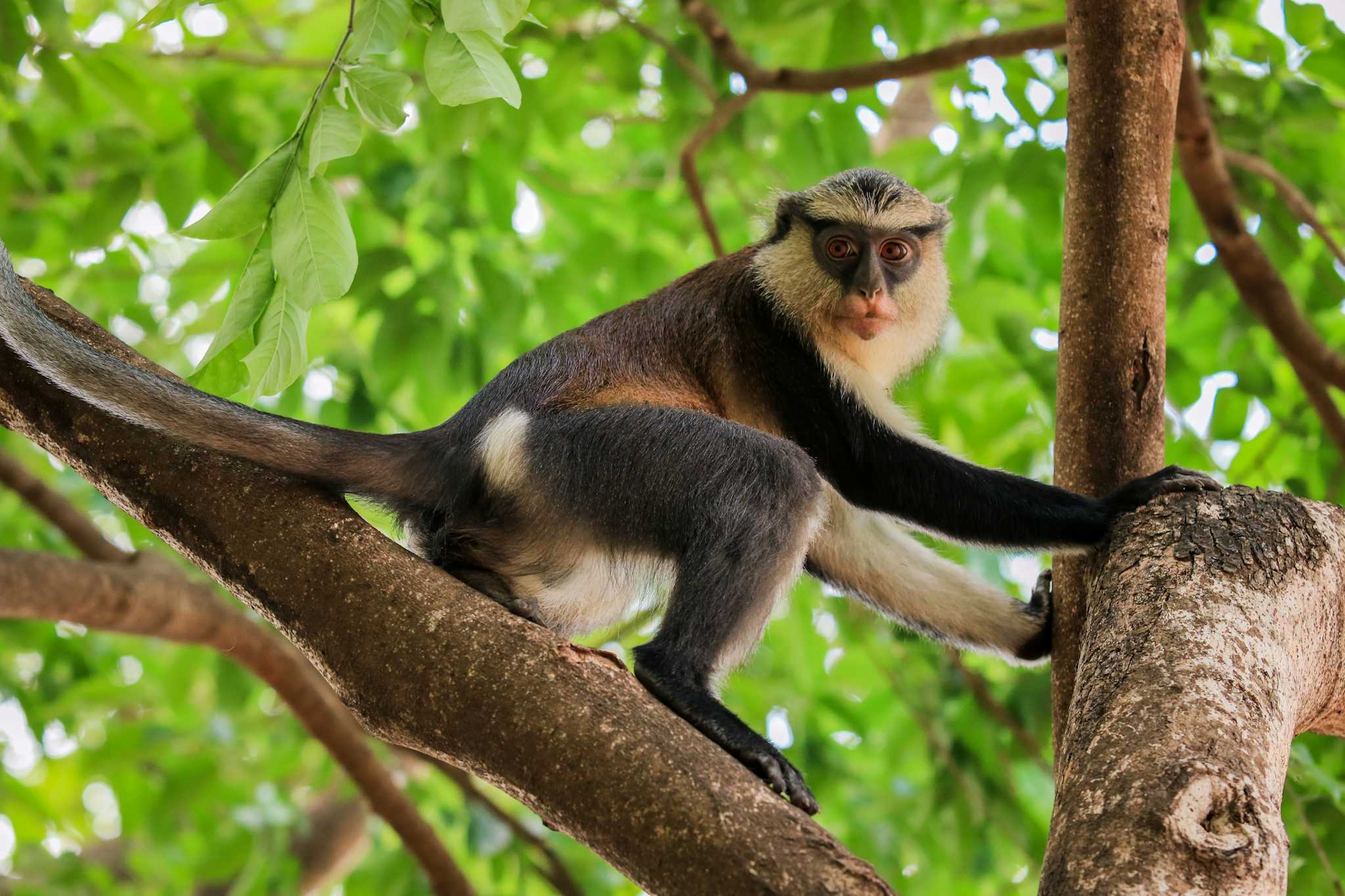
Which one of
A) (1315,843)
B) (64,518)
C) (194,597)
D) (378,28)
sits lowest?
(64,518)

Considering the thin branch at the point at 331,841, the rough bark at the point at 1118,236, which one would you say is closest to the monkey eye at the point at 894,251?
the rough bark at the point at 1118,236

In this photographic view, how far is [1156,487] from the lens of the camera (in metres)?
3.90

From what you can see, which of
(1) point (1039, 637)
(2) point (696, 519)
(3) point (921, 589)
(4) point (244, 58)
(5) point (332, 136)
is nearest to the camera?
(5) point (332, 136)

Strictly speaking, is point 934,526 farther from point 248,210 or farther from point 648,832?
point 248,210

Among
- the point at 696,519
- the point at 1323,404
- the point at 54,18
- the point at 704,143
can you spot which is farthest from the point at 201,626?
the point at 1323,404

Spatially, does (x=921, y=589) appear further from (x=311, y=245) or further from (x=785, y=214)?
(x=311, y=245)

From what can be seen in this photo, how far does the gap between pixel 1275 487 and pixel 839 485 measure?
278cm

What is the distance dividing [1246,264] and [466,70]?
4.10 metres

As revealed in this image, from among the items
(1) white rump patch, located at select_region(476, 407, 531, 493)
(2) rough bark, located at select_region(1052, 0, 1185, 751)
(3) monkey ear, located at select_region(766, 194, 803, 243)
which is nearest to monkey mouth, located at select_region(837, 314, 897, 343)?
(3) monkey ear, located at select_region(766, 194, 803, 243)

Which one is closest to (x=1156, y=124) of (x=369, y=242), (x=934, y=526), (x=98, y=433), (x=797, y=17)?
(x=934, y=526)

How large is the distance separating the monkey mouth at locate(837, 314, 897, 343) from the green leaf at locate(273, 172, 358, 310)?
2.88 metres

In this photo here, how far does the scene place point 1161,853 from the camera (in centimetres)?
246

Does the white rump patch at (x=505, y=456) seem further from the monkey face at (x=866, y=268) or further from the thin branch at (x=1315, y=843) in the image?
the thin branch at (x=1315, y=843)

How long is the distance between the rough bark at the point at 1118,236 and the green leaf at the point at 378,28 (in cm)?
236
